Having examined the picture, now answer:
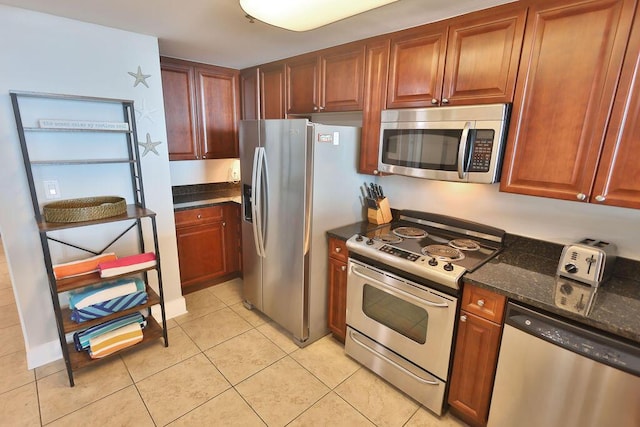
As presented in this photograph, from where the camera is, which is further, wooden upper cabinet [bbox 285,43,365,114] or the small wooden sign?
wooden upper cabinet [bbox 285,43,365,114]

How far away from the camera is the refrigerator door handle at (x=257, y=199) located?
2438 mm

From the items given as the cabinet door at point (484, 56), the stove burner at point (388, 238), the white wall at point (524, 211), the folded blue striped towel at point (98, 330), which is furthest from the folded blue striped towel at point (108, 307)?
the cabinet door at point (484, 56)

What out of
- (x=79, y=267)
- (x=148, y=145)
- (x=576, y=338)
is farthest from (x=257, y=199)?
(x=576, y=338)

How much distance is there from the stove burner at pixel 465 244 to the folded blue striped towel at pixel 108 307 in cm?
221

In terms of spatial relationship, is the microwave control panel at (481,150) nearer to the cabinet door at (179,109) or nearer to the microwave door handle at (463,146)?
the microwave door handle at (463,146)

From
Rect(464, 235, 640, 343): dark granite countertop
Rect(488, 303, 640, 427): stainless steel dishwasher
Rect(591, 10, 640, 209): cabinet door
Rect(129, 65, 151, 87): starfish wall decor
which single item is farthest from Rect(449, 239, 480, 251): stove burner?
Rect(129, 65, 151, 87): starfish wall decor

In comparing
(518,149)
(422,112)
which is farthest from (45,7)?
(518,149)

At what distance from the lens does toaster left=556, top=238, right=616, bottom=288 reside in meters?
1.51

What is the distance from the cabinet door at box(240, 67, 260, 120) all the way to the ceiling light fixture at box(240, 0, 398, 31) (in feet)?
5.31

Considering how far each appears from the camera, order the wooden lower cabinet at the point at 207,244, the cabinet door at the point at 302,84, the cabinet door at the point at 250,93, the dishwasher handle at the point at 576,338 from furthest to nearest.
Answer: the cabinet door at the point at 250,93 → the wooden lower cabinet at the point at 207,244 → the cabinet door at the point at 302,84 → the dishwasher handle at the point at 576,338

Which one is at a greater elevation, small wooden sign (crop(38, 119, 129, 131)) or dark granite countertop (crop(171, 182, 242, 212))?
small wooden sign (crop(38, 119, 129, 131))

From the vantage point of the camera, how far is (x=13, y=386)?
1.99m

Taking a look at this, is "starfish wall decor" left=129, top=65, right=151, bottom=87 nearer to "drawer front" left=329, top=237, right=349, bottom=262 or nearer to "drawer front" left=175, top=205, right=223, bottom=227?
"drawer front" left=175, top=205, right=223, bottom=227

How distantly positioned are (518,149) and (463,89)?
464 mm
